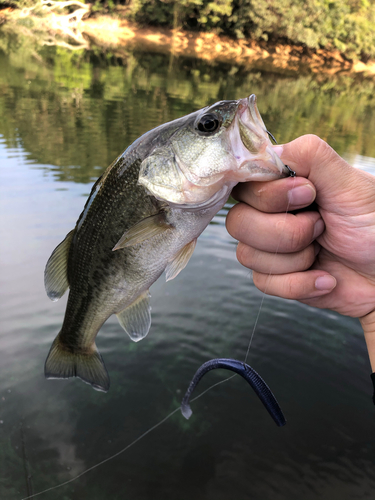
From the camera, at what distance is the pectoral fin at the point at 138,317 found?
222cm

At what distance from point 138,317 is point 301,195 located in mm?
1155

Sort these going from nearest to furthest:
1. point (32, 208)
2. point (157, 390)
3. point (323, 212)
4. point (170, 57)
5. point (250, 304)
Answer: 1. point (323, 212)
2. point (157, 390)
3. point (250, 304)
4. point (32, 208)
5. point (170, 57)

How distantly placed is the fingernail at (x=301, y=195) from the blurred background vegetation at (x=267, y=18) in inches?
1687

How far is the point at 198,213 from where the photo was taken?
1838mm

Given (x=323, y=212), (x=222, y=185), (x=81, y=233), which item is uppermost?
(x=222, y=185)

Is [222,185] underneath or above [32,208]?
above

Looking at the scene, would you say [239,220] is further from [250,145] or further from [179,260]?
[250,145]

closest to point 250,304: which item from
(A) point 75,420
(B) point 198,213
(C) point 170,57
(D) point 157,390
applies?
(D) point 157,390

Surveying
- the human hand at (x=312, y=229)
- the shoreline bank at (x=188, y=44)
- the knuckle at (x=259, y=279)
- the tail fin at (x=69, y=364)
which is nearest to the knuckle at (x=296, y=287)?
the human hand at (x=312, y=229)

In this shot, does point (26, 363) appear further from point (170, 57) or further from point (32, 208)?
point (170, 57)

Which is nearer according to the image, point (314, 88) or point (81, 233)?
point (81, 233)

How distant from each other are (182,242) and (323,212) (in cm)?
82

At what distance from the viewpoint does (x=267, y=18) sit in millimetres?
38406

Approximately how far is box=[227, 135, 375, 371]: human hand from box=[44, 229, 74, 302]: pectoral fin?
99cm
